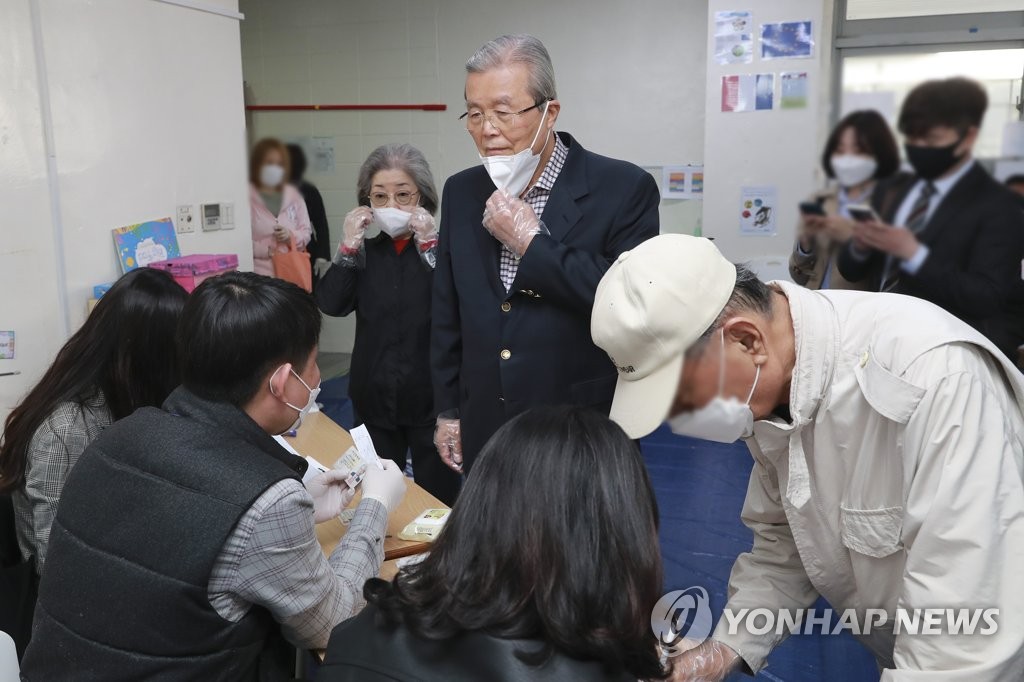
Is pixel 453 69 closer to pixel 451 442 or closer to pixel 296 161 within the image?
pixel 451 442

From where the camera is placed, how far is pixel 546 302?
78.7 inches

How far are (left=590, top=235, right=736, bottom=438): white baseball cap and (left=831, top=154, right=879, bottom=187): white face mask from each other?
1.70 ft

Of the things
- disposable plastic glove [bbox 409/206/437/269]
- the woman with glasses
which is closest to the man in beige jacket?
the woman with glasses

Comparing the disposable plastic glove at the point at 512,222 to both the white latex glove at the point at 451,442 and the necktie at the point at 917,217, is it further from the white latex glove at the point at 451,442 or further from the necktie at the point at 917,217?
the necktie at the point at 917,217

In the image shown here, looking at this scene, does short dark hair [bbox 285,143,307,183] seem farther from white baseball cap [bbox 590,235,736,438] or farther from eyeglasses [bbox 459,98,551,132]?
eyeglasses [bbox 459,98,551,132]

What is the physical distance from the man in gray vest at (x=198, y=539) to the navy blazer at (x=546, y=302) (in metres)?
0.62

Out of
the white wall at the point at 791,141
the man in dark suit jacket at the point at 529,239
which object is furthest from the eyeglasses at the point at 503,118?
the white wall at the point at 791,141

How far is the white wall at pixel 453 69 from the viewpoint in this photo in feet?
19.2

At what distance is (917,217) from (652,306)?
1.91 ft

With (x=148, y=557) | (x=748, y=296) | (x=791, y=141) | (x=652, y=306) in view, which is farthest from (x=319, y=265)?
(x=791, y=141)

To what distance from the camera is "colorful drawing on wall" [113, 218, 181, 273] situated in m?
3.83

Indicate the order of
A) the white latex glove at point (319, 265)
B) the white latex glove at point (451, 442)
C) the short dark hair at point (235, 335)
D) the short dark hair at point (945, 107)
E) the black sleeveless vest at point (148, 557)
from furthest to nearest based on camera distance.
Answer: the white latex glove at point (319, 265), the white latex glove at point (451, 442), the short dark hair at point (235, 335), the black sleeveless vest at point (148, 557), the short dark hair at point (945, 107)

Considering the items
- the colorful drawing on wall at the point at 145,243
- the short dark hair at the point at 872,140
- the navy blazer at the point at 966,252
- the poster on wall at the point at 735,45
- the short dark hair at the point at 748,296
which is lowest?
the colorful drawing on wall at the point at 145,243

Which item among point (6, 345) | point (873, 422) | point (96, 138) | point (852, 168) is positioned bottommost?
point (6, 345)
